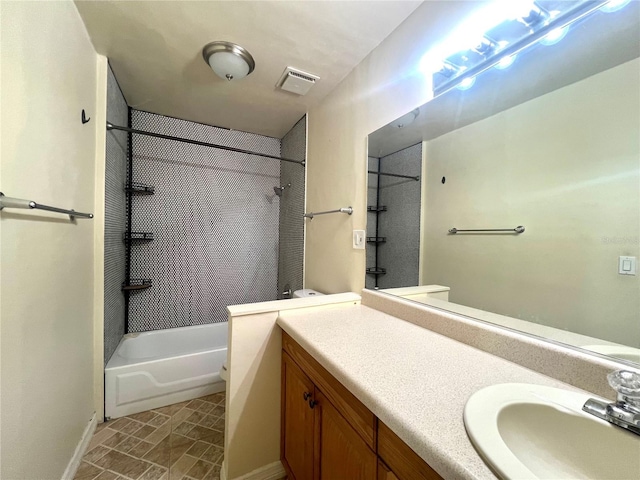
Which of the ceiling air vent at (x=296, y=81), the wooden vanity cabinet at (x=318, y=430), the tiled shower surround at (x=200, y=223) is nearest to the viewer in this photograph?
the wooden vanity cabinet at (x=318, y=430)

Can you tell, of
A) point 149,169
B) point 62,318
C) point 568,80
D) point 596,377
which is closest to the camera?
point 596,377

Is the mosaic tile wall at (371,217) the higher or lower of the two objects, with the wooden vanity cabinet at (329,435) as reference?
higher

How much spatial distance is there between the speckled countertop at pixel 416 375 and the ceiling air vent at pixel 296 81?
1.58 metres

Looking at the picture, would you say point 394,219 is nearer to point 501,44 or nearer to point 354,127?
point 354,127

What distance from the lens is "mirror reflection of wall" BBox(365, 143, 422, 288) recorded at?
125cm

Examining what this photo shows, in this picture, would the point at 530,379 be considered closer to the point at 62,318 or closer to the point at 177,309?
the point at 62,318

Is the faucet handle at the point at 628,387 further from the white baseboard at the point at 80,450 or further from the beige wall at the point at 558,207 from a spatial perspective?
the white baseboard at the point at 80,450

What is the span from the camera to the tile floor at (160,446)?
49.4 inches

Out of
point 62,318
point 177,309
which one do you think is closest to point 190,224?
point 177,309

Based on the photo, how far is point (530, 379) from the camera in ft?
2.12

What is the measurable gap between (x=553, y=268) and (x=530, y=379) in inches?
13.5

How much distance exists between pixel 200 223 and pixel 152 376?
138 centimetres

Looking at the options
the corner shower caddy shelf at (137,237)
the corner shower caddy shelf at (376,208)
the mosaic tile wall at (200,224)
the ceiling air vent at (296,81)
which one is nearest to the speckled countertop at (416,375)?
the corner shower caddy shelf at (376,208)

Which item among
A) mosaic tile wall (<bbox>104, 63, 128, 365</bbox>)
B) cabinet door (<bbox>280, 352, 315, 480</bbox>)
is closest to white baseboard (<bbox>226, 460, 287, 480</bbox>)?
cabinet door (<bbox>280, 352, 315, 480</bbox>)
